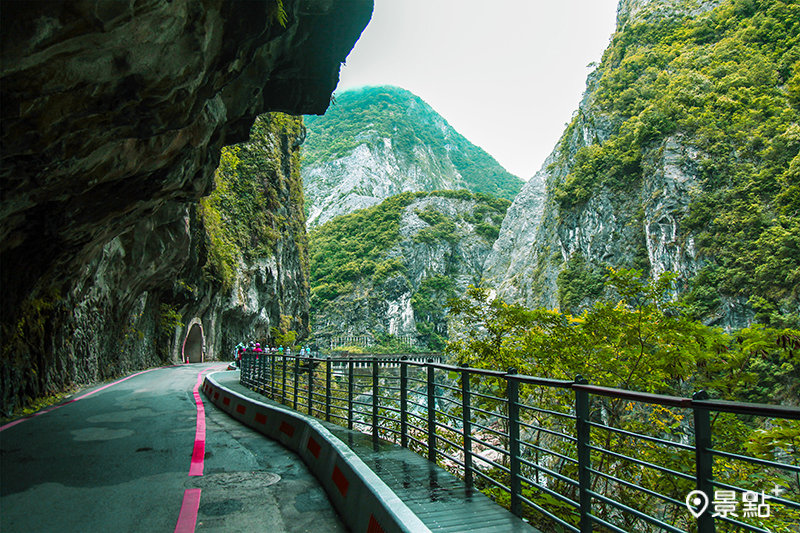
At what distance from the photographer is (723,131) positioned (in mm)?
42531

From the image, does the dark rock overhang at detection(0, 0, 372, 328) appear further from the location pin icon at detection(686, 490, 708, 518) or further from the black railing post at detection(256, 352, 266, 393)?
the location pin icon at detection(686, 490, 708, 518)

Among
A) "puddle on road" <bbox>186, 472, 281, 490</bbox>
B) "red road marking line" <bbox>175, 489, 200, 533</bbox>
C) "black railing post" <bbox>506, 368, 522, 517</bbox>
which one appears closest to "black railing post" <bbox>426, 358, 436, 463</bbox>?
"black railing post" <bbox>506, 368, 522, 517</bbox>

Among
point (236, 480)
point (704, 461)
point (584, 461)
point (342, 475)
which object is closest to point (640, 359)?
point (584, 461)

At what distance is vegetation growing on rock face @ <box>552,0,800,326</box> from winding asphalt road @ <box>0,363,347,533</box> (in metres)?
32.0

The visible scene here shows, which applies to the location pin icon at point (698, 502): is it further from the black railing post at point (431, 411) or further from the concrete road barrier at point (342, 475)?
the black railing post at point (431, 411)

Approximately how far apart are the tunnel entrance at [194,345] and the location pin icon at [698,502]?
115ft

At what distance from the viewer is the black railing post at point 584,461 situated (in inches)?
118

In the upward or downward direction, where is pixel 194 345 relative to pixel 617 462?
downward

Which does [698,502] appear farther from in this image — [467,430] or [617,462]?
[617,462]

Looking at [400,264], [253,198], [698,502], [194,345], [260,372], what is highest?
[400,264]

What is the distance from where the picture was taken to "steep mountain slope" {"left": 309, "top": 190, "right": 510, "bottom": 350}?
312 ft

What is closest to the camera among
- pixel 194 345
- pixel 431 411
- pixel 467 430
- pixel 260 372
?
pixel 467 430

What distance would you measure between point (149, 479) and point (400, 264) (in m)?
97.0

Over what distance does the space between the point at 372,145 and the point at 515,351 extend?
588 ft
